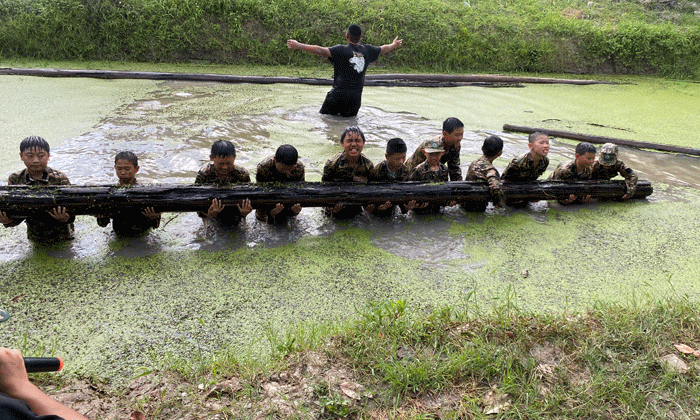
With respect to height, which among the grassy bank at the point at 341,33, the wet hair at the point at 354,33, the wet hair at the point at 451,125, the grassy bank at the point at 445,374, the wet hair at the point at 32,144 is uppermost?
the grassy bank at the point at 341,33

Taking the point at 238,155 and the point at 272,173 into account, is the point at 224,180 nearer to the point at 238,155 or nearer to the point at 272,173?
the point at 272,173

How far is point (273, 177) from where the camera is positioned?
4.54m

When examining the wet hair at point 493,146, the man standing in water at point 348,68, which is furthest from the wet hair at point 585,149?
the man standing in water at point 348,68

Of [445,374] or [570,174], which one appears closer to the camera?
[445,374]

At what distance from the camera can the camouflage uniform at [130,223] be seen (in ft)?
13.6

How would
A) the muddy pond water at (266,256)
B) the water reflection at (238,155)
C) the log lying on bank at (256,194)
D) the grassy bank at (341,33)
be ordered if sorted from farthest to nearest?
1. the grassy bank at (341,33)
2. the water reflection at (238,155)
3. the log lying on bank at (256,194)
4. the muddy pond water at (266,256)

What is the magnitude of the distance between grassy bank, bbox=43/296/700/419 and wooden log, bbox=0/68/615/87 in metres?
7.11

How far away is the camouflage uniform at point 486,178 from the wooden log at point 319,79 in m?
5.31

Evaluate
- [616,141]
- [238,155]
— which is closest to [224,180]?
[238,155]

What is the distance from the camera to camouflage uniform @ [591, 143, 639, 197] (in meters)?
5.30

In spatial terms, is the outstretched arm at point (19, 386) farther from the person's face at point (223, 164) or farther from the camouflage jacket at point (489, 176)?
the camouflage jacket at point (489, 176)

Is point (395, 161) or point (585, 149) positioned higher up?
point (585, 149)

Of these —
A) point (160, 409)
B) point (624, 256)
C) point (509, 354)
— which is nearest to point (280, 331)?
point (160, 409)

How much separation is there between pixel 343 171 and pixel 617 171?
308 cm
